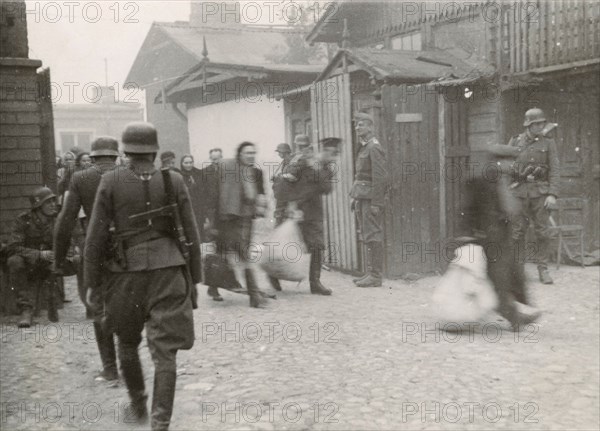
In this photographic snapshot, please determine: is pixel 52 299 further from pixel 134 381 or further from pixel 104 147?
pixel 134 381

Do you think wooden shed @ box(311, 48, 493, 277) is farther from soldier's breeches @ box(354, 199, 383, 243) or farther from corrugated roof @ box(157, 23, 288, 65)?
corrugated roof @ box(157, 23, 288, 65)

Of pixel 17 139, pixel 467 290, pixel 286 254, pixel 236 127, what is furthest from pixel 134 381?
pixel 236 127

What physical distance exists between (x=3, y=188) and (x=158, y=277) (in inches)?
196

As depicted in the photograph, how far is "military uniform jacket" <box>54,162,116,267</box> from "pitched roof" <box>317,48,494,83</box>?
Answer: 5.74 meters

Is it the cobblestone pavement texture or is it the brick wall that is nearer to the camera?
the cobblestone pavement texture

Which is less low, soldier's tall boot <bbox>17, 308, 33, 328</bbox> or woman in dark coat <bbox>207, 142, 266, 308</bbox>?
woman in dark coat <bbox>207, 142, 266, 308</bbox>

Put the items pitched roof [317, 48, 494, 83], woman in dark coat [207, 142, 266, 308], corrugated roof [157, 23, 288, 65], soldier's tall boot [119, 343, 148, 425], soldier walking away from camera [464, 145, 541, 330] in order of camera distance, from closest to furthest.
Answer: soldier's tall boot [119, 343, 148, 425], soldier walking away from camera [464, 145, 541, 330], woman in dark coat [207, 142, 266, 308], pitched roof [317, 48, 494, 83], corrugated roof [157, 23, 288, 65]

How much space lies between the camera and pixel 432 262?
10562 millimetres

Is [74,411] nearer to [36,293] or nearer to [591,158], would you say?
[36,293]

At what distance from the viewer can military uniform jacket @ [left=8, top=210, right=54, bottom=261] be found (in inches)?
317

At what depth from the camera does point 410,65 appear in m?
11.1

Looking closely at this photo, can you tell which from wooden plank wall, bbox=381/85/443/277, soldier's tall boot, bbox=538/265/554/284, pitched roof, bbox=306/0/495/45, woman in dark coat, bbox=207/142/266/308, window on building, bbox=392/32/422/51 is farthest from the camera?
window on building, bbox=392/32/422/51

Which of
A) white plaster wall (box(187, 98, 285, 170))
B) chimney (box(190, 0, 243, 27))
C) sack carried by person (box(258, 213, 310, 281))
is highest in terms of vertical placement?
chimney (box(190, 0, 243, 27))

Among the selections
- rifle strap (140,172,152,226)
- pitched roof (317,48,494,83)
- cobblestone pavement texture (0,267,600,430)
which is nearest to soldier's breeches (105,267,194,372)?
rifle strap (140,172,152,226)
